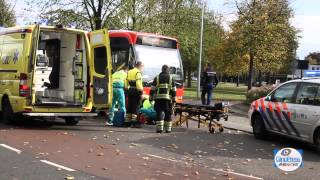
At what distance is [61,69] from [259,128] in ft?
19.1

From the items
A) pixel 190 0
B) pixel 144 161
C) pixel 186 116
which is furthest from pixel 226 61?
pixel 144 161

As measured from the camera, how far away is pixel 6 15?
46156 mm

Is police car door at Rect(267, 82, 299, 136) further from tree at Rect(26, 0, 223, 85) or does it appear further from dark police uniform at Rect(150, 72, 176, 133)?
tree at Rect(26, 0, 223, 85)

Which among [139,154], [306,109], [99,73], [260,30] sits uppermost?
[260,30]

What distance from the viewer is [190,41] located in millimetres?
45812

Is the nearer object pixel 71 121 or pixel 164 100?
pixel 164 100

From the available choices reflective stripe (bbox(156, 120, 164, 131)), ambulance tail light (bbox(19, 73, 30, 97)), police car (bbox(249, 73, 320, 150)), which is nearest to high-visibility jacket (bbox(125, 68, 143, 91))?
reflective stripe (bbox(156, 120, 164, 131))

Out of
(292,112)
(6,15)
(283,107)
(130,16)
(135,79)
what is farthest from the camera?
(6,15)

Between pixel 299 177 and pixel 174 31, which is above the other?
pixel 174 31

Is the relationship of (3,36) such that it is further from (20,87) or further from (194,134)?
(194,134)

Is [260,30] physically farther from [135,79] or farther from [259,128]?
[259,128]

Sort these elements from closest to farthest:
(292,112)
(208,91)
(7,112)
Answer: (292,112)
(7,112)
(208,91)

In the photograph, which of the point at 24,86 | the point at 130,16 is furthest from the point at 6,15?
the point at 24,86

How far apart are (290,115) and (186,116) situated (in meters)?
3.47
